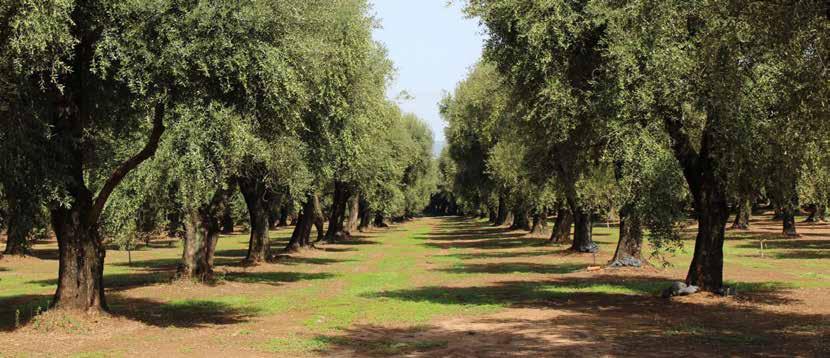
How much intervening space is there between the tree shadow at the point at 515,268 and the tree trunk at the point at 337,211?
64.6 ft

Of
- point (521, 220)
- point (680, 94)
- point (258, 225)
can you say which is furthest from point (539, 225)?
point (680, 94)

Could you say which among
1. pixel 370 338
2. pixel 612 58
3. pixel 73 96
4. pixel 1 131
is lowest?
pixel 370 338

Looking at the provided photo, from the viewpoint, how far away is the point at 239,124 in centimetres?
1605

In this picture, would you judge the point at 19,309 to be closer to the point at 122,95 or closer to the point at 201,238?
the point at 201,238

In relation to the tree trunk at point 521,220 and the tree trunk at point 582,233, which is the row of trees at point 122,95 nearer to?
the tree trunk at point 582,233

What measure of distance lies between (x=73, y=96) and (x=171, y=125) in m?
2.93

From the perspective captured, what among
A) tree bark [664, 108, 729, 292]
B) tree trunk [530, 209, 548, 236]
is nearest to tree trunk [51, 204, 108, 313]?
tree bark [664, 108, 729, 292]

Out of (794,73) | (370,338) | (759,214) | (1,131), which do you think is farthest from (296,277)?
(759,214)

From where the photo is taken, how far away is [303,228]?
50969mm

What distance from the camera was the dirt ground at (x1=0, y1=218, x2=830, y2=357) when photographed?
596 inches

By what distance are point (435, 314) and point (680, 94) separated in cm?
865

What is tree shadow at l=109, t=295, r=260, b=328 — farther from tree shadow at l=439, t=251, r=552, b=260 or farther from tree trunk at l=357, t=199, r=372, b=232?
tree trunk at l=357, t=199, r=372, b=232

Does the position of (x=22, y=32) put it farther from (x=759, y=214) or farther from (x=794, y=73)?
(x=759, y=214)

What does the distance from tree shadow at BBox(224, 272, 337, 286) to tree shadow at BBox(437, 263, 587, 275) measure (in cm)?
620
